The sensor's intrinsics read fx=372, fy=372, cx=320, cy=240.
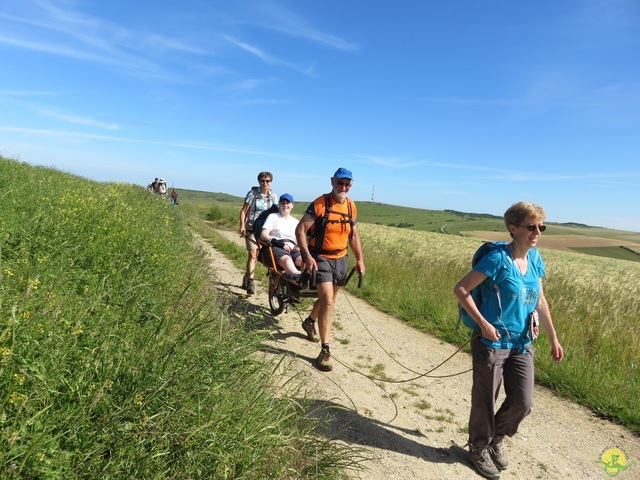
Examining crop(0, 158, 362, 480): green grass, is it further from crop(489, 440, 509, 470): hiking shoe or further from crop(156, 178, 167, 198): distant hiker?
crop(156, 178, 167, 198): distant hiker

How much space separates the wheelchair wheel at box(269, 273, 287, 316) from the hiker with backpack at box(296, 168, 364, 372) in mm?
1337

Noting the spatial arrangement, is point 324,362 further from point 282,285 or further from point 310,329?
point 282,285

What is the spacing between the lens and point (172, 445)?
6.48ft

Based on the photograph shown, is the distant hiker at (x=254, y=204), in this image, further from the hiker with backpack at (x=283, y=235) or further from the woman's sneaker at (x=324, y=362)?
the woman's sneaker at (x=324, y=362)

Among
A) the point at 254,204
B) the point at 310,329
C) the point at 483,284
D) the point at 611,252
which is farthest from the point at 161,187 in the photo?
the point at 611,252

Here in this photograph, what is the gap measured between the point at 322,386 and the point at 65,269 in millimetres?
3018

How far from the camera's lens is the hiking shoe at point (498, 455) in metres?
3.26

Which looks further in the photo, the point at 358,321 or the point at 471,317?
the point at 358,321

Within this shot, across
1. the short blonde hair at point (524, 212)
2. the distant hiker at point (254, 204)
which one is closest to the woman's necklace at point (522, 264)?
the short blonde hair at point (524, 212)

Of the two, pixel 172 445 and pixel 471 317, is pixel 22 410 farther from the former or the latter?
pixel 471 317

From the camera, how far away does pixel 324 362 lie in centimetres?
469

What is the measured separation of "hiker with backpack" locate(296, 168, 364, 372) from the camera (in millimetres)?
4844

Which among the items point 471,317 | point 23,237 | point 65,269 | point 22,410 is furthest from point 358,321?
point 22,410

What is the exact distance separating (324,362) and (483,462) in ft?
6.71
